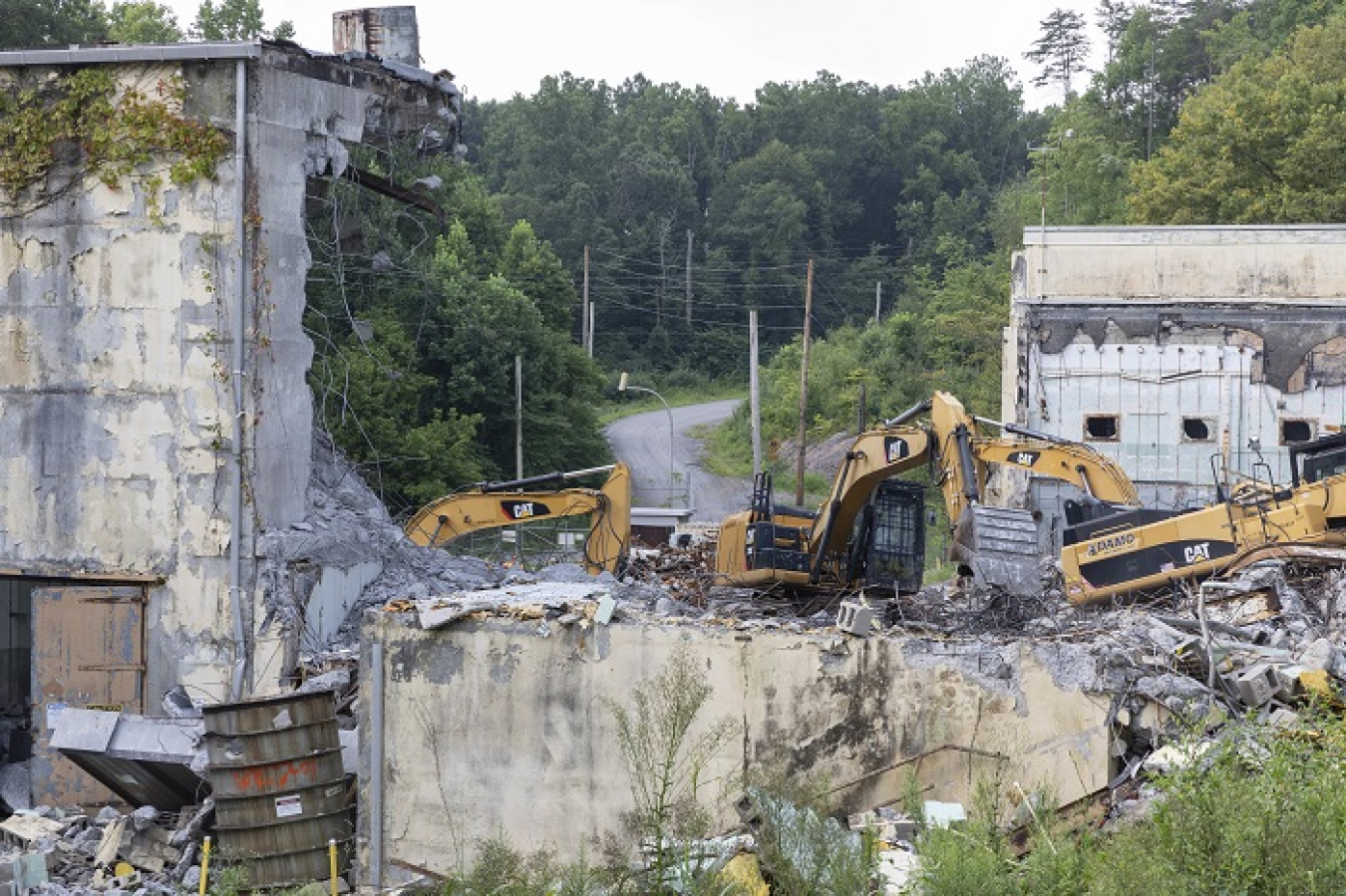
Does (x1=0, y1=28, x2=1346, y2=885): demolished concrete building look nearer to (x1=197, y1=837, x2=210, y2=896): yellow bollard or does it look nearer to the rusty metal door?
the rusty metal door

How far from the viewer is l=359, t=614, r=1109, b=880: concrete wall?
14461mm

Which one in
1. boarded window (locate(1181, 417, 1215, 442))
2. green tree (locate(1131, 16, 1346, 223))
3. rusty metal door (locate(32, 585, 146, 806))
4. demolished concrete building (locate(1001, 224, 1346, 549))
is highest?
green tree (locate(1131, 16, 1346, 223))

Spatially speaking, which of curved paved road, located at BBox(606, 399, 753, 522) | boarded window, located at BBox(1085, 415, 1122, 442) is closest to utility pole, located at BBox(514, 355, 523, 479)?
curved paved road, located at BBox(606, 399, 753, 522)

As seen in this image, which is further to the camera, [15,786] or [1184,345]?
[1184,345]

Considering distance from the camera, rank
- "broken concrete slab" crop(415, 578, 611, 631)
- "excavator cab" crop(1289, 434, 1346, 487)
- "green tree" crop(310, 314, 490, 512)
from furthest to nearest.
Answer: "green tree" crop(310, 314, 490, 512)
"excavator cab" crop(1289, 434, 1346, 487)
"broken concrete slab" crop(415, 578, 611, 631)

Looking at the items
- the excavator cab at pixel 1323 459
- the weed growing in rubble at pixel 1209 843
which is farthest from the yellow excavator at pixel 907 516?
the weed growing in rubble at pixel 1209 843

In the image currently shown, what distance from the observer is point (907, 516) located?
23969 millimetres

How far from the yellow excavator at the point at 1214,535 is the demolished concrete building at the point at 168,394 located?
8.58m

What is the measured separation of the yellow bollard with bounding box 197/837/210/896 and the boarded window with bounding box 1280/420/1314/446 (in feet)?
80.3

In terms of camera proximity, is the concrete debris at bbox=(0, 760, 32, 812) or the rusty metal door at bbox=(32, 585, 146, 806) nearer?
the rusty metal door at bbox=(32, 585, 146, 806)

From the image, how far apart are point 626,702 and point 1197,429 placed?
22757 mm

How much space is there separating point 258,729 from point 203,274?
18.1 feet

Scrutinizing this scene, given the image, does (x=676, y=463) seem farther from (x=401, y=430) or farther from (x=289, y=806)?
(x=289, y=806)

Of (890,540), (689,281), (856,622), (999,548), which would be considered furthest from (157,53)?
(689,281)
